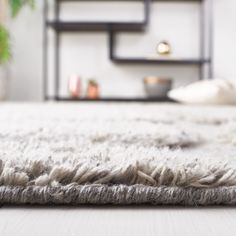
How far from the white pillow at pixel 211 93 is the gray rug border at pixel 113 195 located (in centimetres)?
141

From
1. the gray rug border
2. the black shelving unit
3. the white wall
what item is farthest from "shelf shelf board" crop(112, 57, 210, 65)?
the gray rug border

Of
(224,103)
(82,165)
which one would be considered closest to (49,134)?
(82,165)

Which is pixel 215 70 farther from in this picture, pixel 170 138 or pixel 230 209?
pixel 230 209

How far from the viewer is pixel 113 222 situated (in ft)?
1.04

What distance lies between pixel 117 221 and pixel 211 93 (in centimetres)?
148

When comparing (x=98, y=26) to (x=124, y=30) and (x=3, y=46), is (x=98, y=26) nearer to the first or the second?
(x=124, y=30)

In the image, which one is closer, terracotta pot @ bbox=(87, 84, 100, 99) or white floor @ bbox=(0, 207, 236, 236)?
white floor @ bbox=(0, 207, 236, 236)

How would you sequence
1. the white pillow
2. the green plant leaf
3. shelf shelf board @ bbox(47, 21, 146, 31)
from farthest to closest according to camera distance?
shelf shelf board @ bbox(47, 21, 146, 31)
the green plant leaf
the white pillow

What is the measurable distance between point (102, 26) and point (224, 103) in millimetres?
1050

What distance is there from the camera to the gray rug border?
1.18 ft

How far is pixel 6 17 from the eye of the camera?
276 cm

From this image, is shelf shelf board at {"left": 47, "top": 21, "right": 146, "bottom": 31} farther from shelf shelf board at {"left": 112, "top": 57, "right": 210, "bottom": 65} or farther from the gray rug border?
the gray rug border

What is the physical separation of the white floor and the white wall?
246 centimetres

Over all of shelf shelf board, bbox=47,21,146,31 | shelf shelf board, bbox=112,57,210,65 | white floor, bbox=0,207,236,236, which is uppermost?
shelf shelf board, bbox=47,21,146,31
